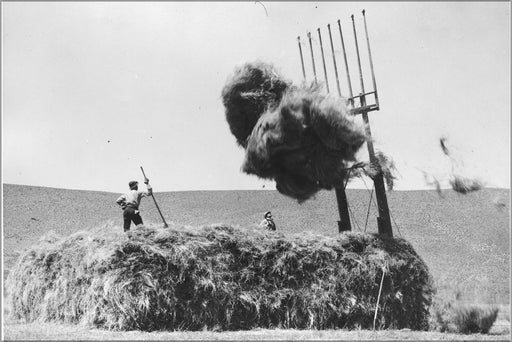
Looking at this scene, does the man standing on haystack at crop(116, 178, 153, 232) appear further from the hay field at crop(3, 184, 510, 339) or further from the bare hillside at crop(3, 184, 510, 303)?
the hay field at crop(3, 184, 510, 339)

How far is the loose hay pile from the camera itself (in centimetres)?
1191

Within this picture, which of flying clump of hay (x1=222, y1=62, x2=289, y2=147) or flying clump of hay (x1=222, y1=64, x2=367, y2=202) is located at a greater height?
flying clump of hay (x1=222, y1=62, x2=289, y2=147)

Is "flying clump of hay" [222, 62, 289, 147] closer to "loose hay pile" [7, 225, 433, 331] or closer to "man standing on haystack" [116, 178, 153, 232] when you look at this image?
"loose hay pile" [7, 225, 433, 331]

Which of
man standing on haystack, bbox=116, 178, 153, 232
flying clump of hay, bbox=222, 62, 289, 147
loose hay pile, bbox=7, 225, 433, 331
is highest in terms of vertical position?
flying clump of hay, bbox=222, 62, 289, 147

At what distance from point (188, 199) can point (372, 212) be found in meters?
17.8

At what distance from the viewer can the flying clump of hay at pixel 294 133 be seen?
42.3 ft

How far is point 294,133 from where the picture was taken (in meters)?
13.0

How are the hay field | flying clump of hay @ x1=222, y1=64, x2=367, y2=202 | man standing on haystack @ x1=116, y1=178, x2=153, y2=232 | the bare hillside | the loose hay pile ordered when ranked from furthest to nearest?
the bare hillside < the hay field < man standing on haystack @ x1=116, y1=178, x2=153, y2=232 < flying clump of hay @ x1=222, y1=64, x2=367, y2=202 < the loose hay pile

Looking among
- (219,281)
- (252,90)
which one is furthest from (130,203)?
(252,90)

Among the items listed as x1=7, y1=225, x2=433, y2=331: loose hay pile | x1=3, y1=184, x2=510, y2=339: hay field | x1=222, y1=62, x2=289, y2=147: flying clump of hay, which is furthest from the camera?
x1=3, y1=184, x2=510, y2=339: hay field

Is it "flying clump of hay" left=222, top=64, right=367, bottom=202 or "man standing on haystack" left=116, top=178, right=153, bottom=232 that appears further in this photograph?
"man standing on haystack" left=116, top=178, right=153, bottom=232

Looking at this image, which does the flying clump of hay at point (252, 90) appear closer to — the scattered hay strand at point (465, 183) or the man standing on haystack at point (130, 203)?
the man standing on haystack at point (130, 203)

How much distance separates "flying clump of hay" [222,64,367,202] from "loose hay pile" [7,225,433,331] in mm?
1435

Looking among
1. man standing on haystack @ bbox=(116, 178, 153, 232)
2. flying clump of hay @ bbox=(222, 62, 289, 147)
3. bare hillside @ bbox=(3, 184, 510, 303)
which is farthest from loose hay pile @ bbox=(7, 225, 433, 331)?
bare hillside @ bbox=(3, 184, 510, 303)
